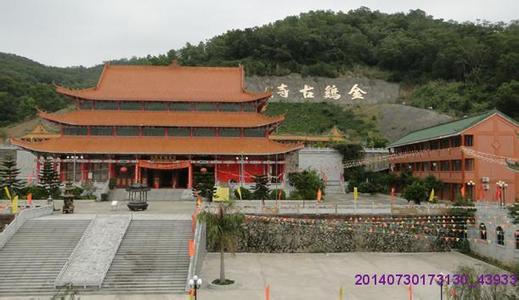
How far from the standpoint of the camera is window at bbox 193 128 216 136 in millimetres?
47906

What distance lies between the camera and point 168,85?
173 feet

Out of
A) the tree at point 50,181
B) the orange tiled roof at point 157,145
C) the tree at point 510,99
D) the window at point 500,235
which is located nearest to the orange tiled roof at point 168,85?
the orange tiled roof at point 157,145

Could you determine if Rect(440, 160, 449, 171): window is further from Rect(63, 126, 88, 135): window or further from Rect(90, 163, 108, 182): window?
Rect(63, 126, 88, 135): window

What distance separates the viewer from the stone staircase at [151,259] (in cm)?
2252

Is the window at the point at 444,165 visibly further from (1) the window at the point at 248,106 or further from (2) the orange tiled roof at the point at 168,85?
(1) the window at the point at 248,106

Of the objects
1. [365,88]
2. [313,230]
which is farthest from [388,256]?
[365,88]

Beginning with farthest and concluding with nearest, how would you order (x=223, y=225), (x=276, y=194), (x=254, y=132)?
(x=254, y=132)
(x=276, y=194)
(x=223, y=225)

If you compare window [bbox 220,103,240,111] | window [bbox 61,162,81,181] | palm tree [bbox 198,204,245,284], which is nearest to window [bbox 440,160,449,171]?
window [bbox 220,103,240,111]

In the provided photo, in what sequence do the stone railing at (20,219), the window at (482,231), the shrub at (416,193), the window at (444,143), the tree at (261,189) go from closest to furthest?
the stone railing at (20,219) < the window at (482,231) < the shrub at (416,193) < the tree at (261,189) < the window at (444,143)

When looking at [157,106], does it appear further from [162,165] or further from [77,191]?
[77,191]

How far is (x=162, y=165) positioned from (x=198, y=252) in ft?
66.8

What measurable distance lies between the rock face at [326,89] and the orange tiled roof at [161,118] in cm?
4461

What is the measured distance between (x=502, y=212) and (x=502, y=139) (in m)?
13.1

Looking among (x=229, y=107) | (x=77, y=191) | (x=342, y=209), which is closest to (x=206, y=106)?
(x=229, y=107)
